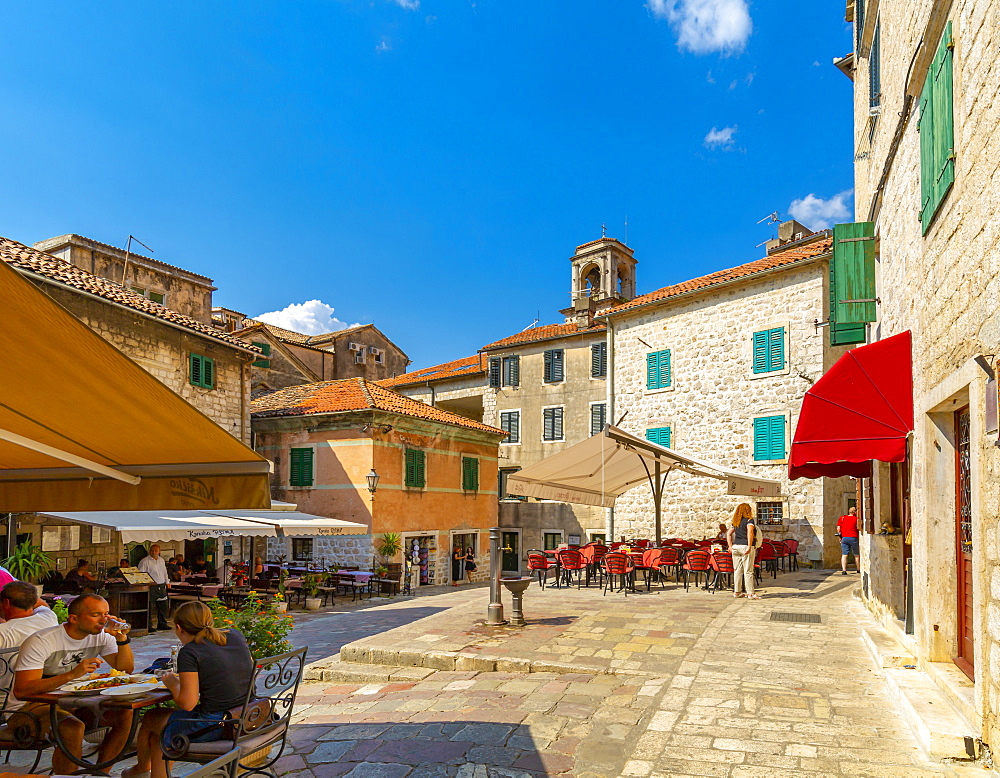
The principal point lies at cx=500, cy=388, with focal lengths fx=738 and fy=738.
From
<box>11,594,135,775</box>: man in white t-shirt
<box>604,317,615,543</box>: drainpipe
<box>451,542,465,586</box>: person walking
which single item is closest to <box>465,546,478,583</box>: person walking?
<box>451,542,465,586</box>: person walking

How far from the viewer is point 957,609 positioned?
238 inches

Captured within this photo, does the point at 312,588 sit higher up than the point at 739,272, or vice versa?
the point at 739,272

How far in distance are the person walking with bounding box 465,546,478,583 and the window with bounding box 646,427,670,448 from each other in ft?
24.6

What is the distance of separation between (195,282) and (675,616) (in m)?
21.5

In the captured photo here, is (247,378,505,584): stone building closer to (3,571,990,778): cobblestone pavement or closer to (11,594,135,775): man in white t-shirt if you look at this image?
(3,571,990,778): cobblestone pavement

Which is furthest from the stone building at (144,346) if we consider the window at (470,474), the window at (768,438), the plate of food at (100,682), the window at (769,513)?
the window at (769,513)

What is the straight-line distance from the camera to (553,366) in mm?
31469

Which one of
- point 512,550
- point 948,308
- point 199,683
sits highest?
point 948,308

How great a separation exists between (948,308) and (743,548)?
8.04m

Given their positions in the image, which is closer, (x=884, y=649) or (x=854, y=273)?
(x=884, y=649)

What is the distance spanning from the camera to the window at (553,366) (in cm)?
3123

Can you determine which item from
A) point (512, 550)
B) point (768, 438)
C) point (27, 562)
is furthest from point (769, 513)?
point (27, 562)

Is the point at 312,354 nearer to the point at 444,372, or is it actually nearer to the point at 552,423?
the point at 444,372

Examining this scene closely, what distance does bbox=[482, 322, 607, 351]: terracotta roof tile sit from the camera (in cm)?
3017
